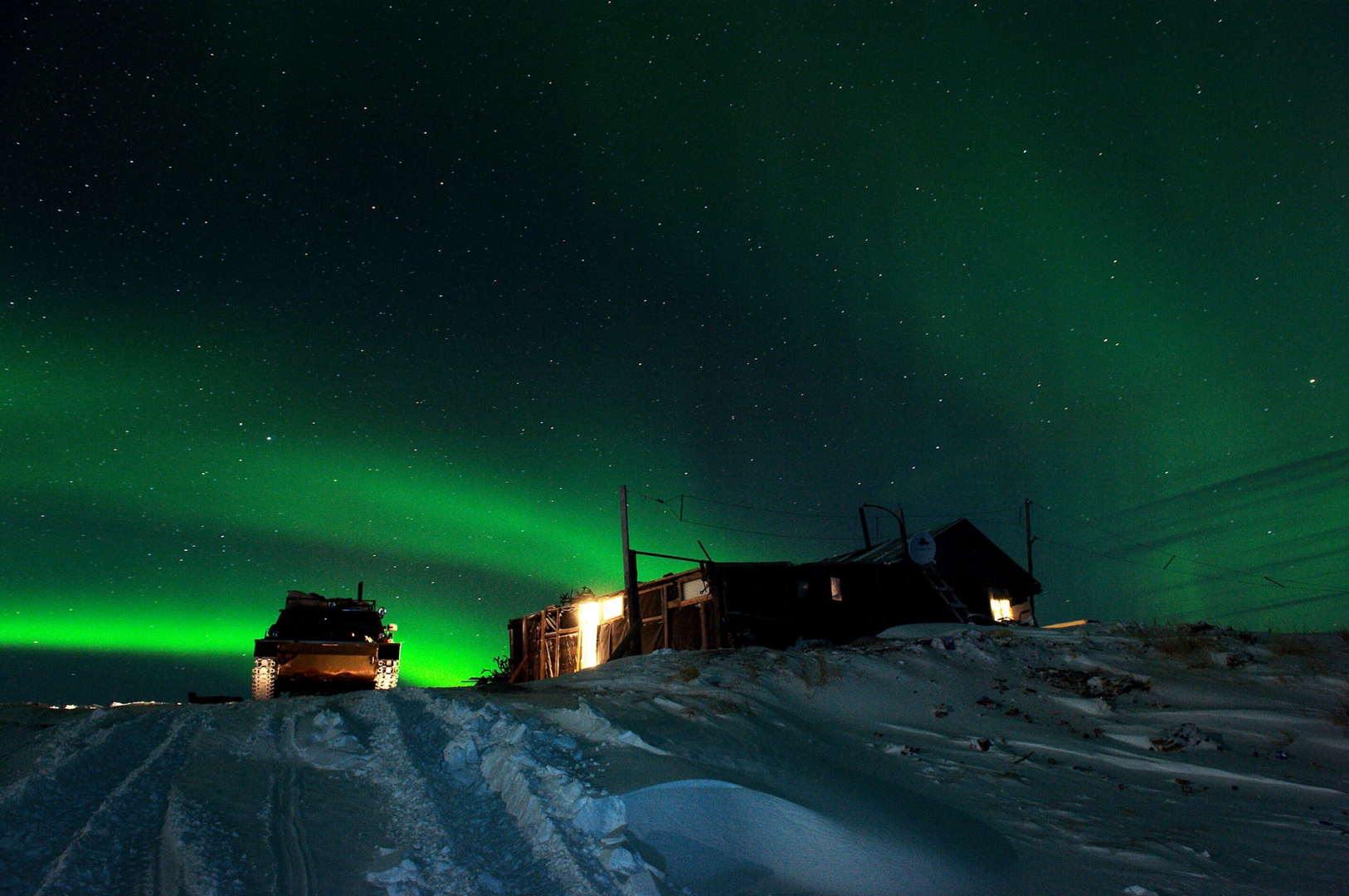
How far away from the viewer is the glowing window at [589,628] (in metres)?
24.2

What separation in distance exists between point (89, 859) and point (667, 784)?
3102 millimetres

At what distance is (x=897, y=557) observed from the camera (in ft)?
93.7

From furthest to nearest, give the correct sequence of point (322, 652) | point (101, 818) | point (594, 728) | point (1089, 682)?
point (322, 652)
point (1089, 682)
point (594, 728)
point (101, 818)

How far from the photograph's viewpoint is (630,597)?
1919cm

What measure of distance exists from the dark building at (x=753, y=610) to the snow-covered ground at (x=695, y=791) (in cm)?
1085

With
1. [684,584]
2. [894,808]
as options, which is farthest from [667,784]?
[684,584]

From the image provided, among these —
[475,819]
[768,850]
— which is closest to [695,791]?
[768,850]

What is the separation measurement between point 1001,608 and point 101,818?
36.9 m

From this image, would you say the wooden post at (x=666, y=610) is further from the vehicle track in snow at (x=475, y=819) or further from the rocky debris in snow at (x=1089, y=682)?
the vehicle track in snow at (x=475, y=819)

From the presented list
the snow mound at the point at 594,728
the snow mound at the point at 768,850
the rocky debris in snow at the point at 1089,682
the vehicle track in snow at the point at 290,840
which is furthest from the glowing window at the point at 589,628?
the snow mound at the point at 768,850

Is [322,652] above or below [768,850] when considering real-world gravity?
above

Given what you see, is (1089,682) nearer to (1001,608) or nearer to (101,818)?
(101,818)

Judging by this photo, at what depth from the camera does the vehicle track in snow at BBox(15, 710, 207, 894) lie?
3.16m

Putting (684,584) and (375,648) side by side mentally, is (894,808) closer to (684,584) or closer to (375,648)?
(375,648)
